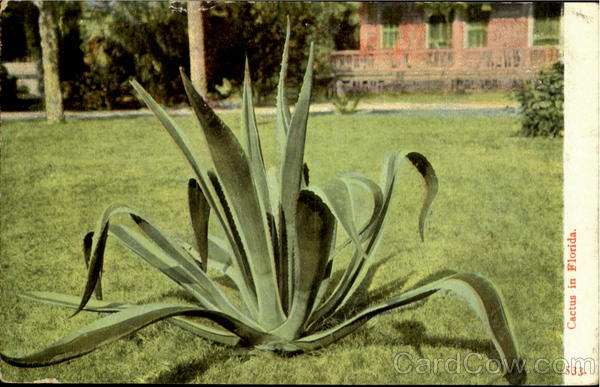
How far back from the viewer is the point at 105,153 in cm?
444

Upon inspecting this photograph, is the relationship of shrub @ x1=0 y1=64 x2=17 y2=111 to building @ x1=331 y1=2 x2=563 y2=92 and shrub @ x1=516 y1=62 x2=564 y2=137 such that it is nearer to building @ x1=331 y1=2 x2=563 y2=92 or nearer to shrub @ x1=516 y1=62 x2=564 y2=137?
building @ x1=331 y1=2 x2=563 y2=92

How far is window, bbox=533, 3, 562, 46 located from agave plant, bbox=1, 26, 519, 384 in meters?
1.05

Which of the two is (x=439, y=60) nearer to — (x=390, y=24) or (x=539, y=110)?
(x=390, y=24)

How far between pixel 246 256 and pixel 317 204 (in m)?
0.51

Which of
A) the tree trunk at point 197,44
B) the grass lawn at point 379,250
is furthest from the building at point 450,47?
the tree trunk at point 197,44

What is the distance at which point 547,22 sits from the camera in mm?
3049

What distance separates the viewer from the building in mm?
3334

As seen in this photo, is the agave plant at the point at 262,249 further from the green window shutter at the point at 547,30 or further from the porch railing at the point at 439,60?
the porch railing at the point at 439,60

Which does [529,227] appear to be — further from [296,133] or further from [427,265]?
[296,133]

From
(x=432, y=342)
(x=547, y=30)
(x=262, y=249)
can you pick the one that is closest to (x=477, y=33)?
(x=547, y=30)

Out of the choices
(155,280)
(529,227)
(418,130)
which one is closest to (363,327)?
(155,280)

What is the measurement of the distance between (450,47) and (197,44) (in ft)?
5.81

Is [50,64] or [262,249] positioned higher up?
[50,64]

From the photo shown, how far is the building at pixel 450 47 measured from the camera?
10.9 ft
